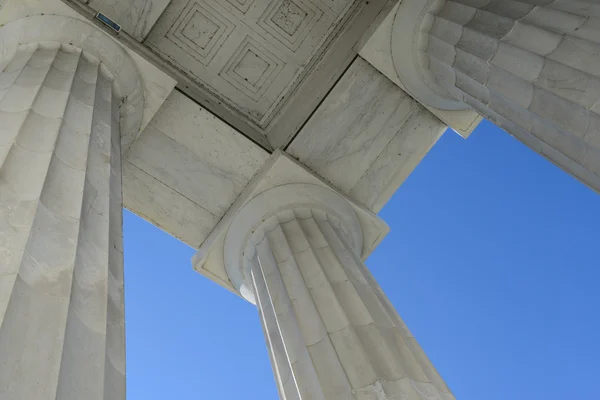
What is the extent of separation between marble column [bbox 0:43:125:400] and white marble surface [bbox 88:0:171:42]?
487 centimetres

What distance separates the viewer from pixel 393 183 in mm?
17875

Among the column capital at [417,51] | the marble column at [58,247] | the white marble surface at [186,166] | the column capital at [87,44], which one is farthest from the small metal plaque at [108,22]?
the column capital at [417,51]

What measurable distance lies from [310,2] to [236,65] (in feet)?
8.50

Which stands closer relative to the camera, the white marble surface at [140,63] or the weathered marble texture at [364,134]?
the white marble surface at [140,63]

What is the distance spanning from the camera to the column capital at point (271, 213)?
16.1m

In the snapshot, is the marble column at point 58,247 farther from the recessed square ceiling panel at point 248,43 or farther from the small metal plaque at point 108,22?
the recessed square ceiling panel at point 248,43

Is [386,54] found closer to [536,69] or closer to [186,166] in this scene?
[536,69]

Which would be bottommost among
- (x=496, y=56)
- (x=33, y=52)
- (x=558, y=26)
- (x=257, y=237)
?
(x=257, y=237)

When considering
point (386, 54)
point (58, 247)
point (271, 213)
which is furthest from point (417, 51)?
point (58, 247)

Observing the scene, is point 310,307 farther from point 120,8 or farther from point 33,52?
point 120,8

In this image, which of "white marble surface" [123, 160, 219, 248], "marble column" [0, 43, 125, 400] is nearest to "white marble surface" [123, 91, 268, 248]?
"white marble surface" [123, 160, 219, 248]

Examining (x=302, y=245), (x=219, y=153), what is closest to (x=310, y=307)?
A: (x=302, y=245)

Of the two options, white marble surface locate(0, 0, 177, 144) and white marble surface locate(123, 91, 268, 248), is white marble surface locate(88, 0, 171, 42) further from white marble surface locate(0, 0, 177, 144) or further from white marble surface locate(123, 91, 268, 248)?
white marble surface locate(123, 91, 268, 248)

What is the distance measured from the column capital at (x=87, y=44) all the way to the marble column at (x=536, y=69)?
7111 millimetres
